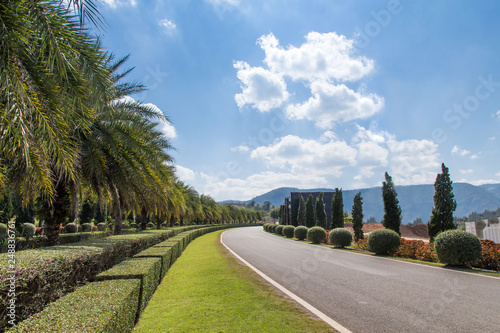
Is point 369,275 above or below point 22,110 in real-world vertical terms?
below

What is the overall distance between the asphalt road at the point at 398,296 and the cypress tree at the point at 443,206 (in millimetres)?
5983

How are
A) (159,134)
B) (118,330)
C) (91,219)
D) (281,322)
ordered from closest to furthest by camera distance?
1. (118,330)
2. (281,322)
3. (159,134)
4. (91,219)

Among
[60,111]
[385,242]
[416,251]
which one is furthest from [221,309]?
[385,242]

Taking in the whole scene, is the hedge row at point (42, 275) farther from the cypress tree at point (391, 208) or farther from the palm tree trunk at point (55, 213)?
the cypress tree at point (391, 208)

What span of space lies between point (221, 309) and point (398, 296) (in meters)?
4.04

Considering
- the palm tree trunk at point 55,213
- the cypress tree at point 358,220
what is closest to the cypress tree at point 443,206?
the cypress tree at point 358,220

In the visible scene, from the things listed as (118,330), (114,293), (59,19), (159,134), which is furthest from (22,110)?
(159,134)

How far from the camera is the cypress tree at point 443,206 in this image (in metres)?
14.9

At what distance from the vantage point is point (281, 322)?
187 inches

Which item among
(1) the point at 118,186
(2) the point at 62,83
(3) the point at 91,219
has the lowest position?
(3) the point at 91,219

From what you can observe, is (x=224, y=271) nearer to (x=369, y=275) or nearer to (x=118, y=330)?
(x=369, y=275)

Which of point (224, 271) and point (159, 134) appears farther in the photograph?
point (159, 134)

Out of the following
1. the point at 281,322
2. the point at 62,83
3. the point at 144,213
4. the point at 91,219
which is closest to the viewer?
the point at 281,322

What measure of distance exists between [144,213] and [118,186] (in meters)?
12.7
